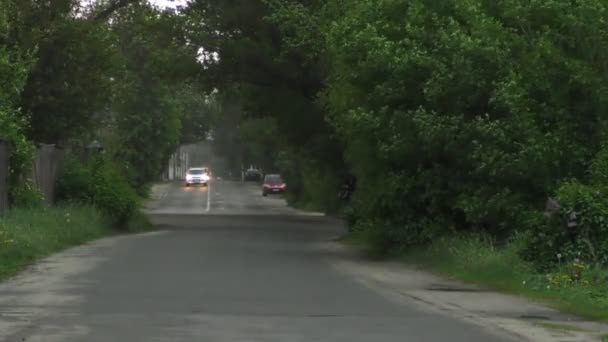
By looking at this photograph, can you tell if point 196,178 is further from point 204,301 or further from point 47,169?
point 204,301

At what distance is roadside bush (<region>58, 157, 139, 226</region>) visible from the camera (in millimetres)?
36062

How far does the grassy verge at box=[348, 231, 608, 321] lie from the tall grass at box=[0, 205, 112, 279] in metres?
7.68

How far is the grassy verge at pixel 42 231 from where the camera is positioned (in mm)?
23234

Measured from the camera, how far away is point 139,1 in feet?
155

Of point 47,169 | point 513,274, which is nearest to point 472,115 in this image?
→ point 513,274

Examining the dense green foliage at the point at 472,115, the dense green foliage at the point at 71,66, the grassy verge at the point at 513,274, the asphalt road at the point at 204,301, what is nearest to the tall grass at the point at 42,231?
the asphalt road at the point at 204,301

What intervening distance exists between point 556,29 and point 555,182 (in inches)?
108

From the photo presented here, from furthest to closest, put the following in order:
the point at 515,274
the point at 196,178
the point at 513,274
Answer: the point at 196,178 → the point at 513,274 → the point at 515,274

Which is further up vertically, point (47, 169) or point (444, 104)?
point (444, 104)

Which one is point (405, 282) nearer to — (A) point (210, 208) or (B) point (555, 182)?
(B) point (555, 182)

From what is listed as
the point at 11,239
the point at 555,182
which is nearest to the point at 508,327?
the point at 555,182

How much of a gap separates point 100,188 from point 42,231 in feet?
31.8

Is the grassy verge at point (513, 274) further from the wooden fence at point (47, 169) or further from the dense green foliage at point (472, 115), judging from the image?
the wooden fence at point (47, 169)

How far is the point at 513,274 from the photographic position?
19922 millimetres
